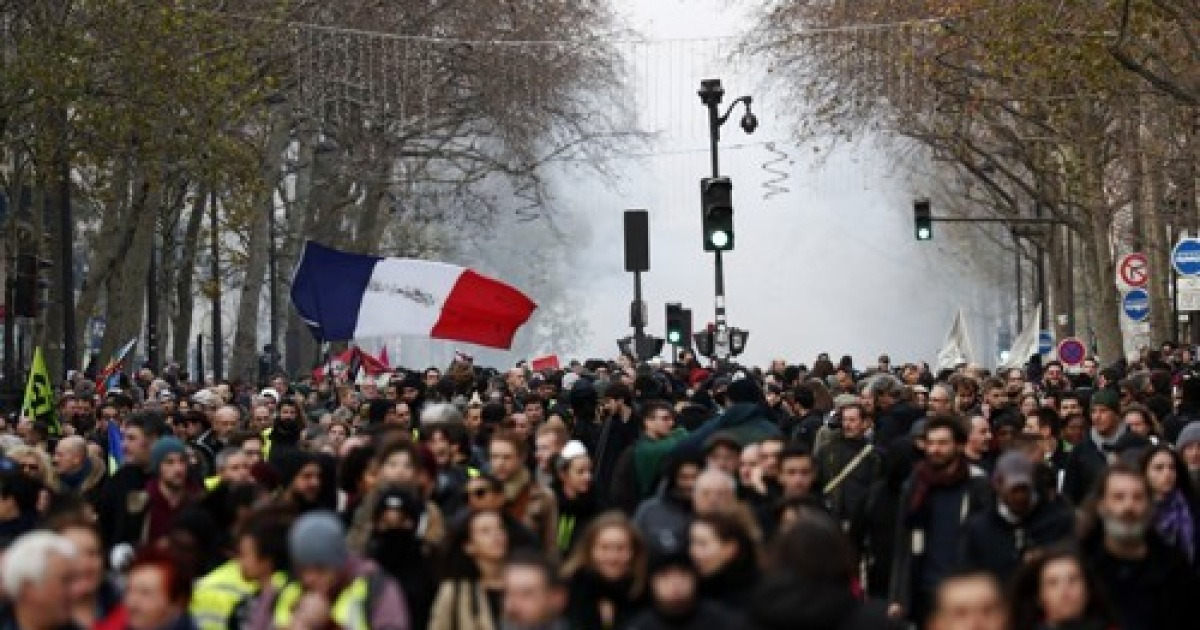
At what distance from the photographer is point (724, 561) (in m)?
11.4

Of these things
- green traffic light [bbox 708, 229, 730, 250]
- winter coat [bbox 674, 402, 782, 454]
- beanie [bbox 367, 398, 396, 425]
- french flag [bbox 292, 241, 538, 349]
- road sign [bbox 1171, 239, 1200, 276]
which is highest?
green traffic light [bbox 708, 229, 730, 250]

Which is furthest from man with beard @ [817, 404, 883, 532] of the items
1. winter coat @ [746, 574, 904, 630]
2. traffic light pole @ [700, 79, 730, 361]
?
traffic light pole @ [700, 79, 730, 361]

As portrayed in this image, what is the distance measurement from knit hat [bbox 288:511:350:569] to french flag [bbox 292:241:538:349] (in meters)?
18.2

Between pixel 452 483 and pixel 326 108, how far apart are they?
41519 millimetres

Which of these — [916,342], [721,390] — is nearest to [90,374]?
[721,390]

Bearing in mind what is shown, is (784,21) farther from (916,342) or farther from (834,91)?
(916,342)

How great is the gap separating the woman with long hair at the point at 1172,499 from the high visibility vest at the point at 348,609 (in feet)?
12.5

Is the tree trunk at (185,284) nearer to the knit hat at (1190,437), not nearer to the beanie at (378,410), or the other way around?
the beanie at (378,410)

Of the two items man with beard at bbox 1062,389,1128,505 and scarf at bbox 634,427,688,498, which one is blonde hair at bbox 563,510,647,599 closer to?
scarf at bbox 634,427,688,498

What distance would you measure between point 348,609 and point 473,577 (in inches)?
27.2

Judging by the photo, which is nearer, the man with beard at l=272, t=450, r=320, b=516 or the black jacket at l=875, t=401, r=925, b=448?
the man with beard at l=272, t=450, r=320, b=516

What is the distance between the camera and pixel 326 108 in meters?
56.5

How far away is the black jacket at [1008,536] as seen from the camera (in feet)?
45.1

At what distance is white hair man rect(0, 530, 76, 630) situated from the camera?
10492 millimetres
